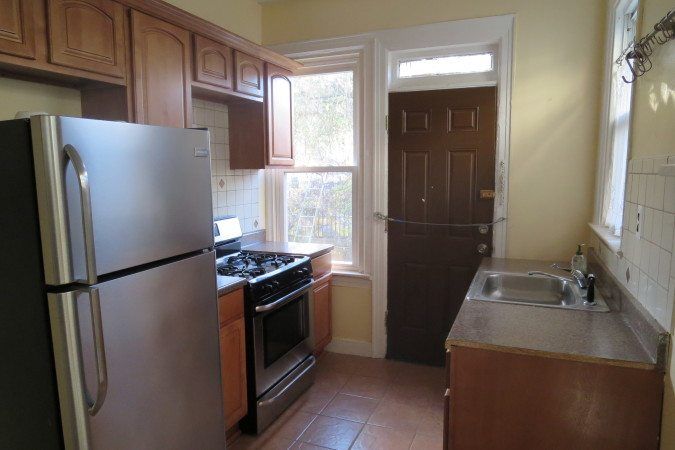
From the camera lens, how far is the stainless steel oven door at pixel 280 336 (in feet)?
8.05

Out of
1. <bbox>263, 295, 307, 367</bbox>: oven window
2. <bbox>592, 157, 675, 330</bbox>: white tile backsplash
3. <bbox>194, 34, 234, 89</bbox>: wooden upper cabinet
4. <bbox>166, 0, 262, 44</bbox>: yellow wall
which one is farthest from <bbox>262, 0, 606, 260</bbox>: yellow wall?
<bbox>263, 295, 307, 367</bbox>: oven window

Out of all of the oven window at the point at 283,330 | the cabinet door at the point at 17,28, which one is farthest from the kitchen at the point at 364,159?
the oven window at the point at 283,330

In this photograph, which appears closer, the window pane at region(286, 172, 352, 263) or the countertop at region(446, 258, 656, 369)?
the countertop at region(446, 258, 656, 369)

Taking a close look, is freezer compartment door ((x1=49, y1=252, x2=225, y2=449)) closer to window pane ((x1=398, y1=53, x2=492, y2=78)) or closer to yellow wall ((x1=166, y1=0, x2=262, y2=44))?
yellow wall ((x1=166, y1=0, x2=262, y2=44))

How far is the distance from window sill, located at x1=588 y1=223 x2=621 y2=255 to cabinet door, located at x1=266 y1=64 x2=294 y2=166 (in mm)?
2067

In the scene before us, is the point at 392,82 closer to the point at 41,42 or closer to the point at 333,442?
the point at 41,42

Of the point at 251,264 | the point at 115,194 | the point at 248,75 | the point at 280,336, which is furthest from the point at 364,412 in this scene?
the point at 248,75

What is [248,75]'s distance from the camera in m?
2.91

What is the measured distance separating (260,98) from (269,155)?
39 centimetres

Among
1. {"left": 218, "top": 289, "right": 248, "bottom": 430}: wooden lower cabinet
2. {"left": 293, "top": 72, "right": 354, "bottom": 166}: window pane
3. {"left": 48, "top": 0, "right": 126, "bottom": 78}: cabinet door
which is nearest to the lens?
{"left": 48, "top": 0, "right": 126, "bottom": 78}: cabinet door

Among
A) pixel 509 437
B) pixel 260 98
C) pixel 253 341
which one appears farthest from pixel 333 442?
pixel 260 98

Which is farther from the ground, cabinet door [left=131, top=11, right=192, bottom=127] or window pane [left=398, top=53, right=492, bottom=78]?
window pane [left=398, top=53, right=492, bottom=78]

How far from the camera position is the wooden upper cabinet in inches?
96.9

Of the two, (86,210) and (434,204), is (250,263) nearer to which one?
(434,204)
